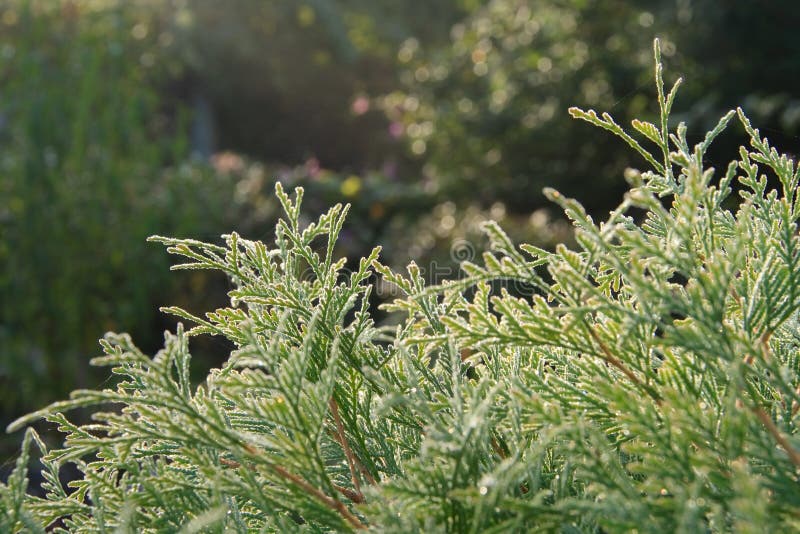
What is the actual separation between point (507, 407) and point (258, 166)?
7669 millimetres

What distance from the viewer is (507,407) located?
1050mm

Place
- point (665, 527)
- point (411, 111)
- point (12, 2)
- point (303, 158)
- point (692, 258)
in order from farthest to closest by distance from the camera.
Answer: point (303, 158) → point (12, 2) → point (411, 111) → point (692, 258) → point (665, 527)

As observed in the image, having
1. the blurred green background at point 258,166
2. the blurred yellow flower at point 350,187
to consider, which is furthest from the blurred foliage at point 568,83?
the blurred yellow flower at point 350,187

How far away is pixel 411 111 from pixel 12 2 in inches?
184

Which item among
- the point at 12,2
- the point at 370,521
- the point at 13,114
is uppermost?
the point at 12,2

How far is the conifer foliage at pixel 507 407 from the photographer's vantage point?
88cm

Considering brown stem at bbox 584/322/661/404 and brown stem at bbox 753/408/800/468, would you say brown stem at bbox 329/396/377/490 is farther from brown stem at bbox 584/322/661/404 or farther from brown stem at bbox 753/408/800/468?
brown stem at bbox 753/408/800/468

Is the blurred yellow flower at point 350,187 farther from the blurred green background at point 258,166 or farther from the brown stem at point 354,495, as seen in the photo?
the brown stem at point 354,495

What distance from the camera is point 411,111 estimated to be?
835 cm

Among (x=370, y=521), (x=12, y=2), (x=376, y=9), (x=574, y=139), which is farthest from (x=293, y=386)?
(x=376, y=9)

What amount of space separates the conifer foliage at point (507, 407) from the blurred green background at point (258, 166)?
84.6 inches

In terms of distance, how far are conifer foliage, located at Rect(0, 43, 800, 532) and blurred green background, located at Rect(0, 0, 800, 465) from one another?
2.15 metres

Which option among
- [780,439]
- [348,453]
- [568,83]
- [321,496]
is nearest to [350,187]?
[568,83]

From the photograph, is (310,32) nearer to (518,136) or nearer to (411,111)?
(411,111)
